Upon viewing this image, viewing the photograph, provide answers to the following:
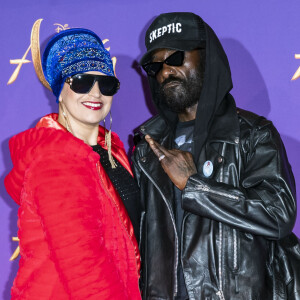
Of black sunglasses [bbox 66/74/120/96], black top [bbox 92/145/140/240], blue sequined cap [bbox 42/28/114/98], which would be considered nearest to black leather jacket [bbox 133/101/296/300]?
black top [bbox 92/145/140/240]

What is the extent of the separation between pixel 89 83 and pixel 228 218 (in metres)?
0.89

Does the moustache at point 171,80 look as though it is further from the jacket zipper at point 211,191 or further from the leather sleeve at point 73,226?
the leather sleeve at point 73,226

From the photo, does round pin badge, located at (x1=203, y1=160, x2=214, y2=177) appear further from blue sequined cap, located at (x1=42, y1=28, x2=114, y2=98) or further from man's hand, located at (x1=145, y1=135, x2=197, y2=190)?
blue sequined cap, located at (x1=42, y1=28, x2=114, y2=98)

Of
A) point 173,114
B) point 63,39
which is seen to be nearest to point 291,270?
point 173,114

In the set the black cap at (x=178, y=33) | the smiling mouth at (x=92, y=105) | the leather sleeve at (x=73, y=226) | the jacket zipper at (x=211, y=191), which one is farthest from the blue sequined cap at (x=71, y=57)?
the jacket zipper at (x=211, y=191)

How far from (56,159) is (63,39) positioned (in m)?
0.63

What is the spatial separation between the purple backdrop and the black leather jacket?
63 cm

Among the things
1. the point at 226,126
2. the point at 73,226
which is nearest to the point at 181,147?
the point at 226,126

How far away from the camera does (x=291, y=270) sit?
2.07 meters

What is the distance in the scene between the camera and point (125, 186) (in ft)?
7.29

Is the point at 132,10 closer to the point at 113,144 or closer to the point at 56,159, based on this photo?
the point at 113,144

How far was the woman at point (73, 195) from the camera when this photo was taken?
1683mm

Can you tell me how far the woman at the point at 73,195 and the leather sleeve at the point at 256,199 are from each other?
0.37 m

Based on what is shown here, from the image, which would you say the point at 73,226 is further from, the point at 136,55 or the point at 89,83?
the point at 136,55
